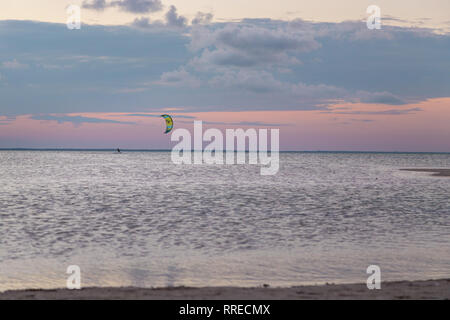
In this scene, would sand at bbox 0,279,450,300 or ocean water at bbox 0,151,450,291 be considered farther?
ocean water at bbox 0,151,450,291

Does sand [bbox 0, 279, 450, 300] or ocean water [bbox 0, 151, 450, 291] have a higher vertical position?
ocean water [bbox 0, 151, 450, 291]

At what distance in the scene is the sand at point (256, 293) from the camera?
11297 mm

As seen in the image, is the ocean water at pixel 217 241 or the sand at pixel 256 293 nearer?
the sand at pixel 256 293

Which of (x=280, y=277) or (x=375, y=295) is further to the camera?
(x=280, y=277)

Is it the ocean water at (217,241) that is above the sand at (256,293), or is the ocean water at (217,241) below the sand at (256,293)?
above

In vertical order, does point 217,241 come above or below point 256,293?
above

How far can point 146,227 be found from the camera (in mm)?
25234

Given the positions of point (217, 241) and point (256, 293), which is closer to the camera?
point (256, 293)

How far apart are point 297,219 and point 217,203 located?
9.81 m

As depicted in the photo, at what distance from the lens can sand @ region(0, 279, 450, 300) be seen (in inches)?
445

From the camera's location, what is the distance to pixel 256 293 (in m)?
11.8
